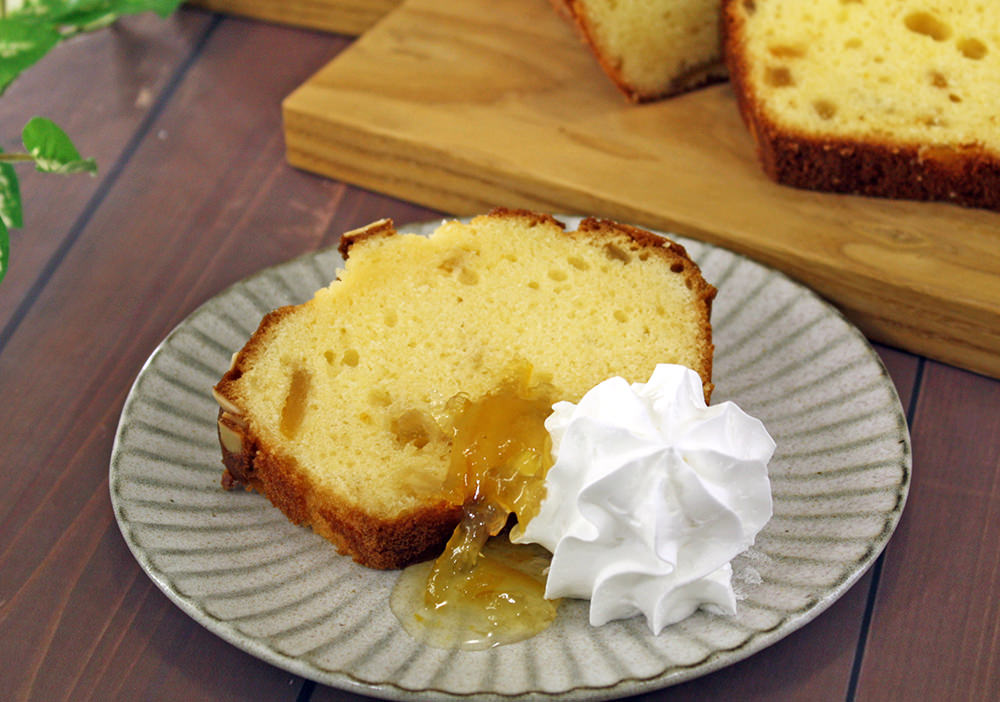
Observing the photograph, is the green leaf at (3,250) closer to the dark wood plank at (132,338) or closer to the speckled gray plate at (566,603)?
the speckled gray plate at (566,603)

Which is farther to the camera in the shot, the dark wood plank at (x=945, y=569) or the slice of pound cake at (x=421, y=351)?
the slice of pound cake at (x=421, y=351)

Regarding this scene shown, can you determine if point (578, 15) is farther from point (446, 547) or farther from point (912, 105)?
point (446, 547)

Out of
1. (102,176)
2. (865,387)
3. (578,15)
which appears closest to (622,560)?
(865,387)

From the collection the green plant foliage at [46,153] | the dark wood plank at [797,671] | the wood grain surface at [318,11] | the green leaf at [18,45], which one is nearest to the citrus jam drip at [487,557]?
the dark wood plank at [797,671]

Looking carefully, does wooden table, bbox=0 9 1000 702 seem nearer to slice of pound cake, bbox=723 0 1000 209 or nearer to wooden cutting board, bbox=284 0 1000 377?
wooden cutting board, bbox=284 0 1000 377

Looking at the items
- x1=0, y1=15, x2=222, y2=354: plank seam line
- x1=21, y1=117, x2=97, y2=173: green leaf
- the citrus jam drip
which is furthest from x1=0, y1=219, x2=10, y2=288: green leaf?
the citrus jam drip

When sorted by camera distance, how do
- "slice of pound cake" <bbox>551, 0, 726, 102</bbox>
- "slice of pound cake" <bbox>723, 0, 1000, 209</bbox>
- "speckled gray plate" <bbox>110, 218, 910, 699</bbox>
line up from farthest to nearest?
"slice of pound cake" <bbox>551, 0, 726, 102</bbox>
"slice of pound cake" <bbox>723, 0, 1000, 209</bbox>
"speckled gray plate" <bbox>110, 218, 910, 699</bbox>
